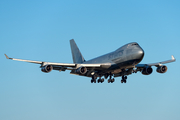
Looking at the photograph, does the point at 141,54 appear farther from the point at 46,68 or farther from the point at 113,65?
the point at 46,68

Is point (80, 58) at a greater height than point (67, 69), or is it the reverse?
point (80, 58)

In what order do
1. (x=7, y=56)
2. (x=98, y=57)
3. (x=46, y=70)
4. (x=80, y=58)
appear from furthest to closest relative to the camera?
(x=80, y=58) < (x=98, y=57) < (x=46, y=70) < (x=7, y=56)

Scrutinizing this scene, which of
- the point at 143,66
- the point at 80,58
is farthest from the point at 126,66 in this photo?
the point at 80,58

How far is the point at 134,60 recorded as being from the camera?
58156 mm

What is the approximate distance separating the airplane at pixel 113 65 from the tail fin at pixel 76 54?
31.3ft

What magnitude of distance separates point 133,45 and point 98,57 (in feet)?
32.2

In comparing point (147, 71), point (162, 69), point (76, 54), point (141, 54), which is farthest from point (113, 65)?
point (76, 54)

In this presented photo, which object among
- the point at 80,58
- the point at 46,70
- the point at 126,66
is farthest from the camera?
the point at 80,58

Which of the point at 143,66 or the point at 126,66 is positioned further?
the point at 143,66

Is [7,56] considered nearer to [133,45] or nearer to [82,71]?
[82,71]

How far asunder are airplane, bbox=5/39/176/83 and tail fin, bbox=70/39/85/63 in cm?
953

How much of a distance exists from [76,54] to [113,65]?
21.9 m

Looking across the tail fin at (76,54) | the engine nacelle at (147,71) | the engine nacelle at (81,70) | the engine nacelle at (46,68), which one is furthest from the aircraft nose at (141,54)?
the tail fin at (76,54)

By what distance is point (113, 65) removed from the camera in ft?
200
